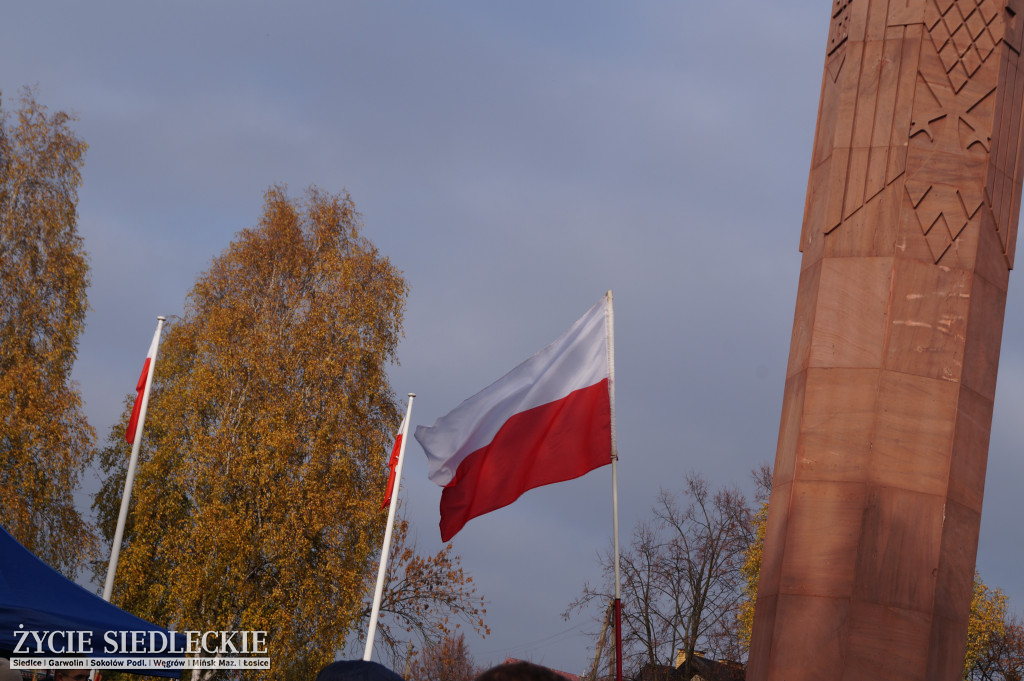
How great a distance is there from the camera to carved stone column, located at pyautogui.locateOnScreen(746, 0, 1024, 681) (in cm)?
877

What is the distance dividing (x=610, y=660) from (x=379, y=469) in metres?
12.5

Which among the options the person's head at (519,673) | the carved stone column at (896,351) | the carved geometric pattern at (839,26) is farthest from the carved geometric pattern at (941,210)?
the person's head at (519,673)

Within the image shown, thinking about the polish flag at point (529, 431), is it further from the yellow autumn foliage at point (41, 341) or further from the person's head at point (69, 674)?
the yellow autumn foliage at point (41, 341)

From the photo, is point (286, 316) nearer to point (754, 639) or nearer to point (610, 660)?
point (610, 660)

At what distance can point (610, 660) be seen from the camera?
3628 centimetres

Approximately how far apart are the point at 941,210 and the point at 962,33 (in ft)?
5.69

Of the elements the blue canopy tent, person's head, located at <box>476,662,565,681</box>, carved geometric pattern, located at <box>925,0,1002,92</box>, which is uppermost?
carved geometric pattern, located at <box>925,0,1002,92</box>

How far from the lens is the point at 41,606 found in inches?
321

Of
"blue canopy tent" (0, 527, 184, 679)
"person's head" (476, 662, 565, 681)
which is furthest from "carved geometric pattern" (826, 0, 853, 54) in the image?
"person's head" (476, 662, 565, 681)

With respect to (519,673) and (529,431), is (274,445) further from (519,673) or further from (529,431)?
(519,673)

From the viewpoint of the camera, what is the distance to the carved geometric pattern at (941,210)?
30.8 ft

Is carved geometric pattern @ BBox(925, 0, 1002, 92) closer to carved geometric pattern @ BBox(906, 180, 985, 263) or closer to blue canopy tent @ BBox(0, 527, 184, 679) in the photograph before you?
carved geometric pattern @ BBox(906, 180, 985, 263)

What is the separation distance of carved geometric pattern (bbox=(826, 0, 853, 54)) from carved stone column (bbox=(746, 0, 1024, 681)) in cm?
16

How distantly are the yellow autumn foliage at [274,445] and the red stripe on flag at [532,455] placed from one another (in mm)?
17345
